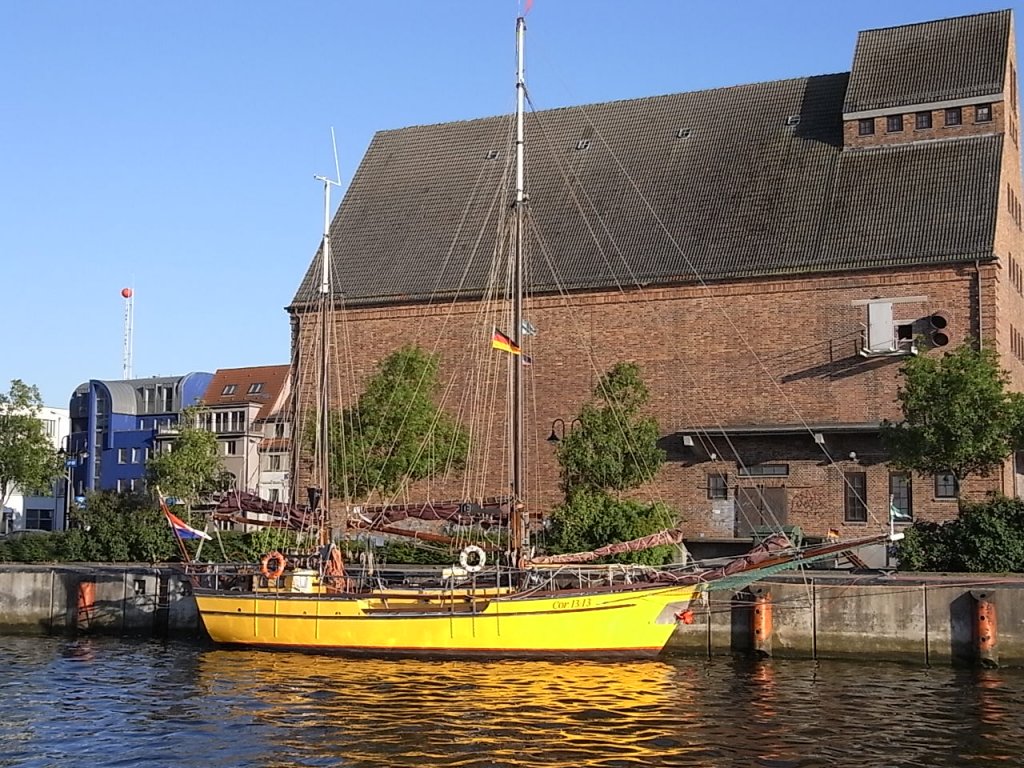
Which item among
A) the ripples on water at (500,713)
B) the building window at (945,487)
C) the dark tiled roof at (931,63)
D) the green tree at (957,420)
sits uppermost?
the dark tiled roof at (931,63)

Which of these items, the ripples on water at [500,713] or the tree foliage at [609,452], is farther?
the tree foliage at [609,452]

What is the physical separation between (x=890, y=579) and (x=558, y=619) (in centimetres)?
815

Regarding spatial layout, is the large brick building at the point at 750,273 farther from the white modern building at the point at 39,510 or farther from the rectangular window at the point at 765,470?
the white modern building at the point at 39,510

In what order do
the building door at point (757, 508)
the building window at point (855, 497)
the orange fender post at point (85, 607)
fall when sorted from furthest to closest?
1. the building door at point (757, 508)
2. the building window at point (855, 497)
3. the orange fender post at point (85, 607)

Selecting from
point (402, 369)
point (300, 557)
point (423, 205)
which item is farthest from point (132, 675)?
point (423, 205)

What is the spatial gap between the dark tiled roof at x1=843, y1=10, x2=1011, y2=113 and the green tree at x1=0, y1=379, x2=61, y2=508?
4315 cm

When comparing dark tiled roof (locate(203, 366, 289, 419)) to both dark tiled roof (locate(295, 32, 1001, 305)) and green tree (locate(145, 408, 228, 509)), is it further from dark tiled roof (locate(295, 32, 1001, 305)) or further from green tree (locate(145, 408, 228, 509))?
dark tiled roof (locate(295, 32, 1001, 305))

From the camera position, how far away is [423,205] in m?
58.3

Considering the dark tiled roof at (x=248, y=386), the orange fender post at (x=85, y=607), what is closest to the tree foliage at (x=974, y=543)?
the orange fender post at (x=85, y=607)

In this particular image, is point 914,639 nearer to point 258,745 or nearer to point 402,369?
point 258,745

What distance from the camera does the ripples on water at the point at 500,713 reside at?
20.3 metres

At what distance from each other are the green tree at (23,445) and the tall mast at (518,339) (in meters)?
38.0

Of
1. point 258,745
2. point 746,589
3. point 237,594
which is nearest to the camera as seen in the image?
point 258,745

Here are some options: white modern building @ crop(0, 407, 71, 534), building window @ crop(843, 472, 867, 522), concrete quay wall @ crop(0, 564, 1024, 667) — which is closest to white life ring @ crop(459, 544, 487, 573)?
concrete quay wall @ crop(0, 564, 1024, 667)
